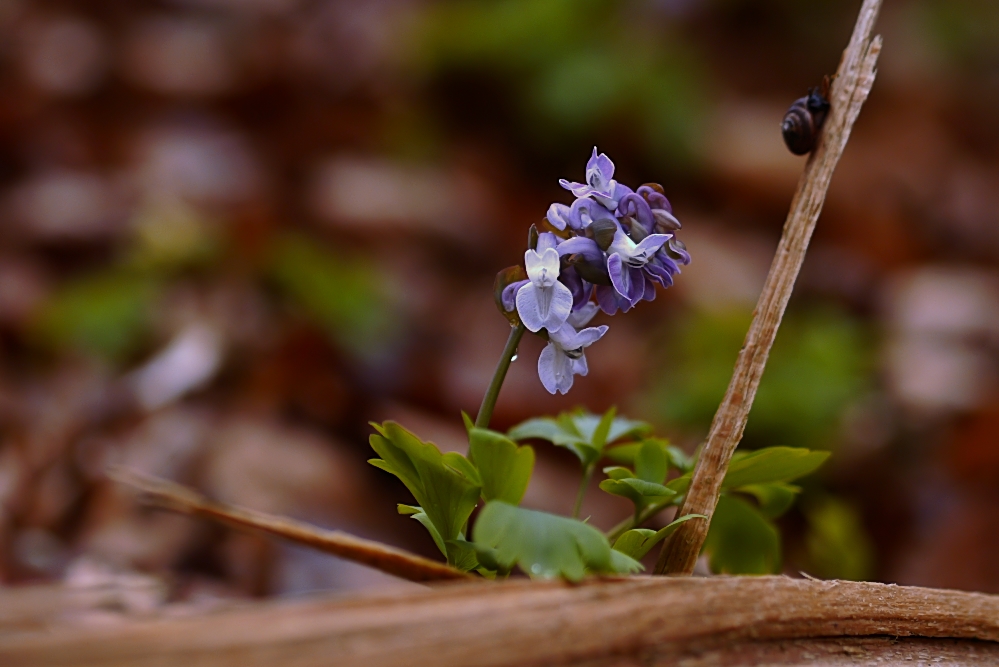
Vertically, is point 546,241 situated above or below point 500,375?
above

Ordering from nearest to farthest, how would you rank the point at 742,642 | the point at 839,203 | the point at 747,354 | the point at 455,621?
the point at 455,621
the point at 742,642
the point at 747,354
the point at 839,203

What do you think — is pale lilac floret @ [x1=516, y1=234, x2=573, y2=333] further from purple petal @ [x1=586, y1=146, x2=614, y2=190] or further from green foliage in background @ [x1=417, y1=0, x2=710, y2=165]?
green foliage in background @ [x1=417, y1=0, x2=710, y2=165]

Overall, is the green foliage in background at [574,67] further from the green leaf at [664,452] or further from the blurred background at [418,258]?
the green leaf at [664,452]

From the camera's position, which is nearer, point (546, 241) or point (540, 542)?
point (540, 542)

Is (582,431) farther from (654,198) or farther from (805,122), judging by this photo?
(805,122)

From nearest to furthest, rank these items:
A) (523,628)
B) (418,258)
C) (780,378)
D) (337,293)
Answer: (523,628) → (780,378) → (337,293) → (418,258)

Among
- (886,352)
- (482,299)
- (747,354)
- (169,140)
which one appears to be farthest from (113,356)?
(886,352)

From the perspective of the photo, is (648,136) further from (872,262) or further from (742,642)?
(742,642)

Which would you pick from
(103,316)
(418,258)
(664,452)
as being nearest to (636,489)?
(664,452)
